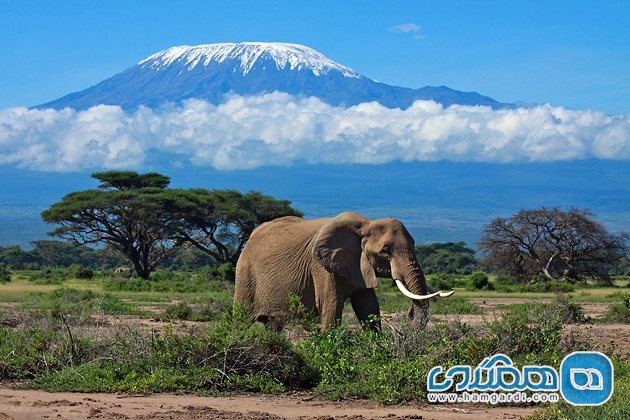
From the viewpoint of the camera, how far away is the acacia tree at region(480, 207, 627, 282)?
144 ft

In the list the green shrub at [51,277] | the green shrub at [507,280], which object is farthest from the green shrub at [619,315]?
the green shrub at [51,277]

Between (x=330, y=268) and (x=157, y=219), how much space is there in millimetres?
35127

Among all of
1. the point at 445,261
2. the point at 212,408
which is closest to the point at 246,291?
the point at 212,408

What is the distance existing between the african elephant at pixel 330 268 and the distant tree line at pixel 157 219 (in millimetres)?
32412

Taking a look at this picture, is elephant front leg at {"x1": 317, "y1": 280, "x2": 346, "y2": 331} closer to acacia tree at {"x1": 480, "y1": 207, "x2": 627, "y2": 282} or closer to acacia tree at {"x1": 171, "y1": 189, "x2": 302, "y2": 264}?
acacia tree at {"x1": 480, "y1": 207, "x2": 627, "y2": 282}

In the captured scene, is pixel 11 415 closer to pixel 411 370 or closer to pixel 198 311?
pixel 411 370

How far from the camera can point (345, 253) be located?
41.6 feet

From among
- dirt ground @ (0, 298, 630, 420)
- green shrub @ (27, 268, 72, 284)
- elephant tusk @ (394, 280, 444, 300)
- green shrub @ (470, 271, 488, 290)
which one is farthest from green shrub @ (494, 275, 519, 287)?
dirt ground @ (0, 298, 630, 420)

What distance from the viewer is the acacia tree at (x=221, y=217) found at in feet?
156

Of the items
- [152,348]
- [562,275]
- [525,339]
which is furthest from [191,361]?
[562,275]

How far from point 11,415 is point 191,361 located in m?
2.29

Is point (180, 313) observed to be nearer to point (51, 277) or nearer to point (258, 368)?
point (258, 368)

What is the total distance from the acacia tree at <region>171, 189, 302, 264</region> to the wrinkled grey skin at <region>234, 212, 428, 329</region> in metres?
32.9

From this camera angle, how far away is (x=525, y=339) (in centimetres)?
1110
